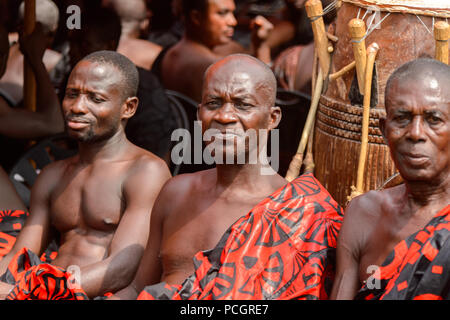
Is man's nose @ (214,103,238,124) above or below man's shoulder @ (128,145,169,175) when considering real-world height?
above

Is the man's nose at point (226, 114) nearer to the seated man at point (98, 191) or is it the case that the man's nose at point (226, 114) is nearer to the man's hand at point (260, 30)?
the seated man at point (98, 191)

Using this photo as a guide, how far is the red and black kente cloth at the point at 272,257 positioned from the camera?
9.34 feet

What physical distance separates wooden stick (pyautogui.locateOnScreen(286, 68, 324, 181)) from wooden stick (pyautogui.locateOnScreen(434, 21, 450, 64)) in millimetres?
701

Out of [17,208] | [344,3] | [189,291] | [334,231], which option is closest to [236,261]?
[189,291]

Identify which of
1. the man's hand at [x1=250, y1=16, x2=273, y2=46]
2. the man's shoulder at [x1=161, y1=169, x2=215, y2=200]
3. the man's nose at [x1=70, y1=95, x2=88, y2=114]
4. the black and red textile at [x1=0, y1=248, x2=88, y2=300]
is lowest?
the black and red textile at [x1=0, y1=248, x2=88, y2=300]

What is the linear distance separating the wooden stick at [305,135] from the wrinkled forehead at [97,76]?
2.65 ft

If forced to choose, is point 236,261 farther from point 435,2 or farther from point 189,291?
point 435,2

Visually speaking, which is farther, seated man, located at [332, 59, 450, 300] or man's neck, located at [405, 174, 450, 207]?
man's neck, located at [405, 174, 450, 207]

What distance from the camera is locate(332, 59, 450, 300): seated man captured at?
260 centimetres

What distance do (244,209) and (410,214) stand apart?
0.62m

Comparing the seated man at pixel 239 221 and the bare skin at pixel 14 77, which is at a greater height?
the bare skin at pixel 14 77

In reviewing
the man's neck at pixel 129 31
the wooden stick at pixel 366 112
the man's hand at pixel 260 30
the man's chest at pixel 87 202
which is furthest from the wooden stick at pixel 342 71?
the man's neck at pixel 129 31

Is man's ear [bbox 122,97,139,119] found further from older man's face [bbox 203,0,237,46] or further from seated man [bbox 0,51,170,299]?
older man's face [bbox 203,0,237,46]

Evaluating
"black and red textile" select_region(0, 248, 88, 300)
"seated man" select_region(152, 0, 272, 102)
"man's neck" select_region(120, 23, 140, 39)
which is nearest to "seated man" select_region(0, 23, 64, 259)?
"black and red textile" select_region(0, 248, 88, 300)
